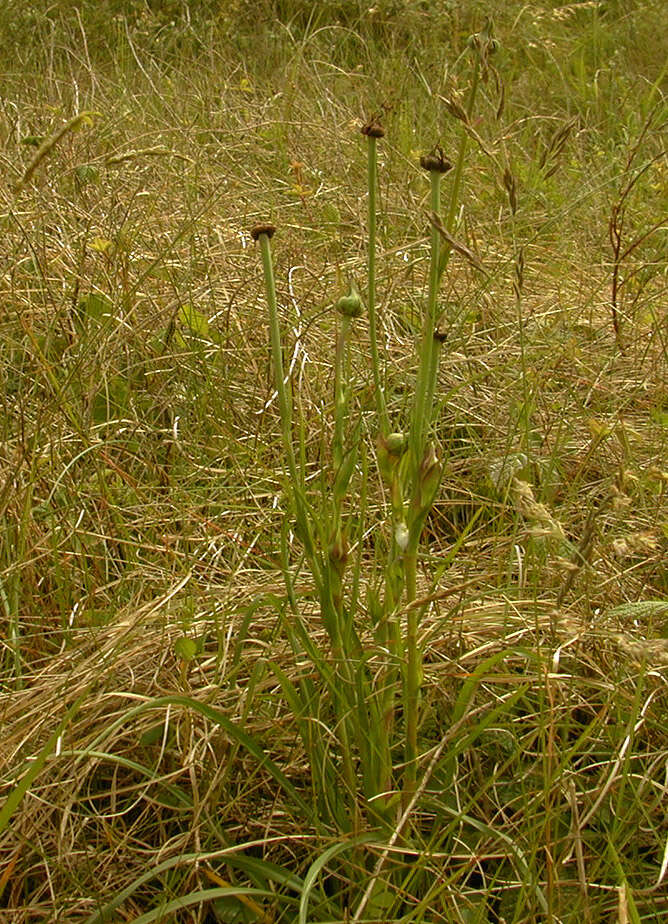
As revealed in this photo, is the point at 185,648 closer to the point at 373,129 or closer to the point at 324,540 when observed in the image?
the point at 324,540

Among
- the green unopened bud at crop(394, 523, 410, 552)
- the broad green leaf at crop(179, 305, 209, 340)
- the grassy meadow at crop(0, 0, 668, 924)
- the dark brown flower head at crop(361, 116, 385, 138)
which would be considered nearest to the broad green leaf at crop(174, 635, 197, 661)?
the grassy meadow at crop(0, 0, 668, 924)

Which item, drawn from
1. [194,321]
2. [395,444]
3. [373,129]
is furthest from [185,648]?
[194,321]

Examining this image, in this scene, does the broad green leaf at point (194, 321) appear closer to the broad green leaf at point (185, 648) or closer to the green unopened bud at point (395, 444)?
the broad green leaf at point (185, 648)

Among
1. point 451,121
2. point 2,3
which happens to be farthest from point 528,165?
point 2,3

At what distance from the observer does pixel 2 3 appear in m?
4.02

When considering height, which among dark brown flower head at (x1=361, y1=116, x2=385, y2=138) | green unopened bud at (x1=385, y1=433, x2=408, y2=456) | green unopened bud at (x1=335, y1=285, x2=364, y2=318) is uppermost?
dark brown flower head at (x1=361, y1=116, x2=385, y2=138)

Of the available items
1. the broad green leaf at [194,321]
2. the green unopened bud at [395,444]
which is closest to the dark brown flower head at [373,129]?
the green unopened bud at [395,444]

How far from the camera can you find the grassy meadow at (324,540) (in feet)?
3.13

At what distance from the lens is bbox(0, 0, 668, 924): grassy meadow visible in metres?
0.95

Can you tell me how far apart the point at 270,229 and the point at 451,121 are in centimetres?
269

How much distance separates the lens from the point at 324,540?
95 cm

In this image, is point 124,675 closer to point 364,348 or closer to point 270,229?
point 270,229

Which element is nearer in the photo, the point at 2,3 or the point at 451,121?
the point at 451,121

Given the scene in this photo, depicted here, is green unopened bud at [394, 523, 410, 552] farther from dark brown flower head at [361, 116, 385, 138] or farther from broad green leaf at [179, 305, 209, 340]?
broad green leaf at [179, 305, 209, 340]
